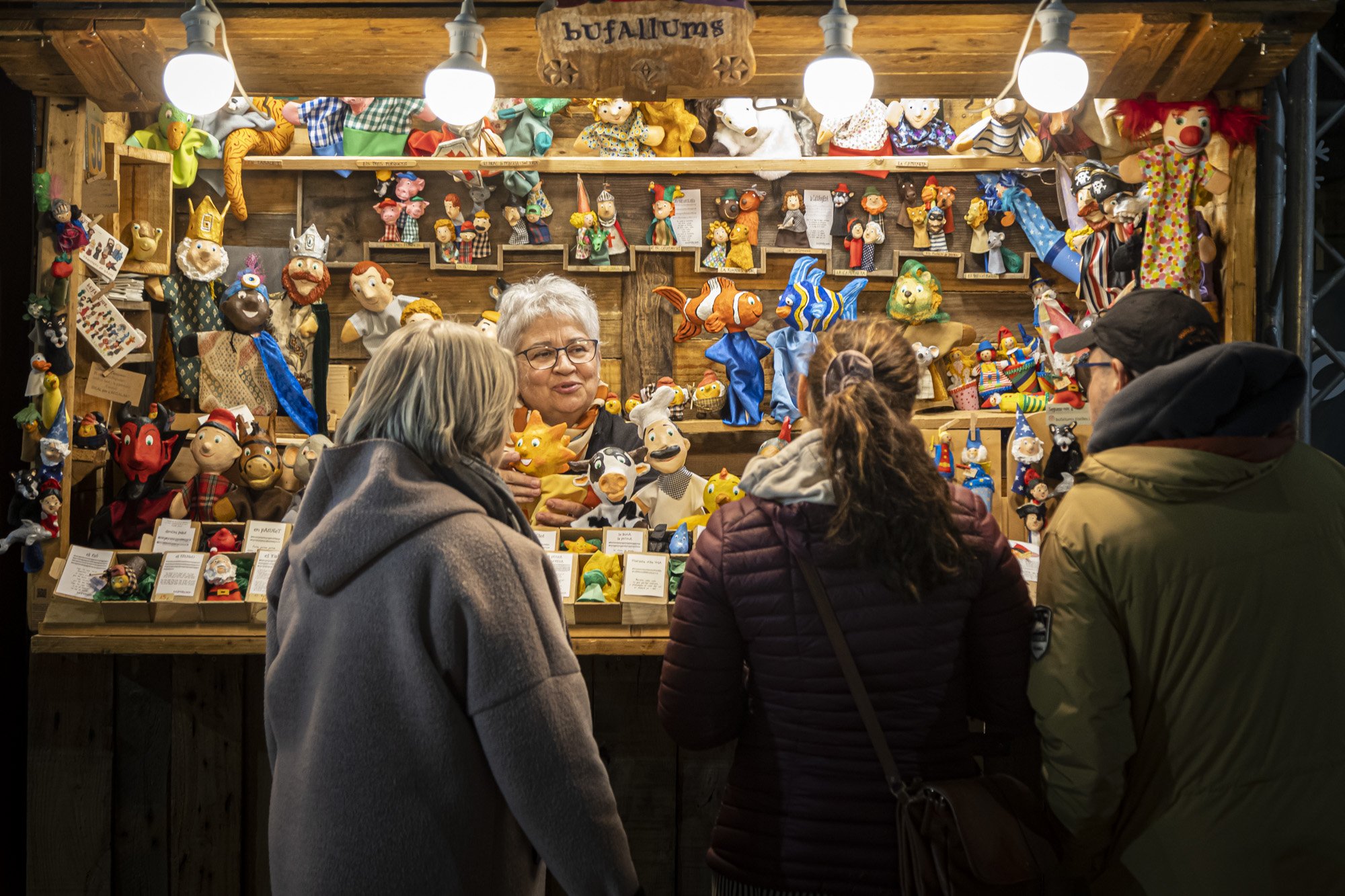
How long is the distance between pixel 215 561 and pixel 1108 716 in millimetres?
2264

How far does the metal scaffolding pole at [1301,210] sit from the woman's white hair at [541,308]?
7.11ft

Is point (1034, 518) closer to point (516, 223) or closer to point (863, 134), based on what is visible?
point (863, 134)

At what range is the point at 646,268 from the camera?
13.0ft

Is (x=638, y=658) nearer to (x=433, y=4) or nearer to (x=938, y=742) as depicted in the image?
(x=938, y=742)

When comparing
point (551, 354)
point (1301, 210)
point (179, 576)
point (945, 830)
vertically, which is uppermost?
point (1301, 210)

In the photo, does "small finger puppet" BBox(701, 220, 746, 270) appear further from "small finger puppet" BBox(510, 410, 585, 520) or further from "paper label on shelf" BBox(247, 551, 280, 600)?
"paper label on shelf" BBox(247, 551, 280, 600)

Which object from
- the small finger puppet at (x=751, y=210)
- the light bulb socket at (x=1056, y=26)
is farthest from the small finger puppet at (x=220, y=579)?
the light bulb socket at (x=1056, y=26)

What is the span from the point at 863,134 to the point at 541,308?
1490mm

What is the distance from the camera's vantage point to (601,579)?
8.92 ft

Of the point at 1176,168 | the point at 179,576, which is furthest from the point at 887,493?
the point at 179,576

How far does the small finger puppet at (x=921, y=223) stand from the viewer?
392cm

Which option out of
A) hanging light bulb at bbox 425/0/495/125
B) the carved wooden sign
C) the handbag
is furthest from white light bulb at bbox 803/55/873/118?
the handbag

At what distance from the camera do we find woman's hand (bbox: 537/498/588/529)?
3.27 meters

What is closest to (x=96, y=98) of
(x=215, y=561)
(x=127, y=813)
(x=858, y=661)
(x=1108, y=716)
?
(x=215, y=561)
